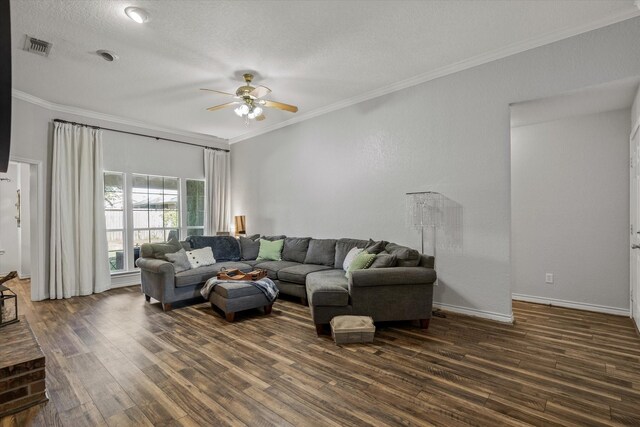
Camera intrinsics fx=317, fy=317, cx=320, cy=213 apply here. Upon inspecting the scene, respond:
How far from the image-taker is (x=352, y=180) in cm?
490

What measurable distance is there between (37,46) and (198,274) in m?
3.08

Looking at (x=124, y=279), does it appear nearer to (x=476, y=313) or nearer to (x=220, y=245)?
(x=220, y=245)

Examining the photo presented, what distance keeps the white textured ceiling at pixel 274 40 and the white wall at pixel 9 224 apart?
332cm

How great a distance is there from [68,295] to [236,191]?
11.4 feet

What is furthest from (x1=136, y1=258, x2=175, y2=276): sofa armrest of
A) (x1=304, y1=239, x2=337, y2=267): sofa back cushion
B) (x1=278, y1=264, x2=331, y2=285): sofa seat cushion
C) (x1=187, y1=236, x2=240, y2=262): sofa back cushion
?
(x1=304, y1=239, x2=337, y2=267): sofa back cushion

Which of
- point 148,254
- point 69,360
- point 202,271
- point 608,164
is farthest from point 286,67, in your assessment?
point 608,164

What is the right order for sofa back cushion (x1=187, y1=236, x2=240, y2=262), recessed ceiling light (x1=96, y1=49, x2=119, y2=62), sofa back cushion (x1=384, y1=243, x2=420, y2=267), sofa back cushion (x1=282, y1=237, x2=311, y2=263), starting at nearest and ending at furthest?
recessed ceiling light (x1=96, y1=49, x2=119, y2=62) < sofa back cushion (x1=384, y1=243, x2=420, y2=267) < sofa back cushion (x1=282, y1=237, x2=311, y2=263) < sofa back cushion (x1=187, y1=236, x2=240, y2=262)

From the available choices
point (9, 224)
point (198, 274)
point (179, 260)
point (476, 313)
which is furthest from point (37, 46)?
point (476, 313)

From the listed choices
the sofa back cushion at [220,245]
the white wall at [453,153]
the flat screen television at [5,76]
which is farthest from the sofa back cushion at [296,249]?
the flat screen television at [5,76]

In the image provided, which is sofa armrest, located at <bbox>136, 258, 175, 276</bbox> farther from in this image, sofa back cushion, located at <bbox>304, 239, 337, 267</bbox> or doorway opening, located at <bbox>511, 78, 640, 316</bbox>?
doorway opening, located at <bbox>511, 78, 640, 316</bbox>

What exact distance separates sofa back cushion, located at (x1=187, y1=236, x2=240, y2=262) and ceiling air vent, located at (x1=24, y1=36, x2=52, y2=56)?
10.0 feet

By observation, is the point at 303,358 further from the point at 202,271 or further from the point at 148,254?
the point at 148,254

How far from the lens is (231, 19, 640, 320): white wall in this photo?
10.4 ft

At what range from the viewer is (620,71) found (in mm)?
2912
